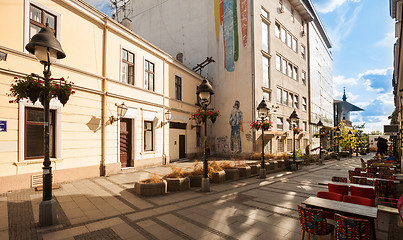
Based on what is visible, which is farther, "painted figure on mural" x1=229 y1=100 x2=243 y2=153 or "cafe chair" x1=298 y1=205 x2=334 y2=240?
"painted figure on mural" x1=229 y1=100 x2=243 y2=153

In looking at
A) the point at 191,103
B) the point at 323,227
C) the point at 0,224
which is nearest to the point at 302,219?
the point at 323,227

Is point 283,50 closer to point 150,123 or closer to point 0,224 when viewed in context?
point 150,123

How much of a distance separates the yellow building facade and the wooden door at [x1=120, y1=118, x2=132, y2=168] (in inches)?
2.6

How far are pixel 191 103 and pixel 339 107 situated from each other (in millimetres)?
51706

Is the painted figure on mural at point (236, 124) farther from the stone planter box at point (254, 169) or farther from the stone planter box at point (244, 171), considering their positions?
the stone planter box at point (244, 171)

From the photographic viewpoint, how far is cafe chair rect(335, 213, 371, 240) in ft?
11.9

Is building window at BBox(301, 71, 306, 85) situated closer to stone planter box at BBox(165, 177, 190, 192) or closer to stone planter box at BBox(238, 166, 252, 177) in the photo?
stone planter box at BBox(238, 166, 252, 177)

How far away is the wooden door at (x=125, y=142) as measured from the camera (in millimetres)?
13359

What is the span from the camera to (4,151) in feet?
26.1

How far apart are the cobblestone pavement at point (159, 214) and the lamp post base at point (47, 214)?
0.15m

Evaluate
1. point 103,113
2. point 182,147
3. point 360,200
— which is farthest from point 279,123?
point 360,200

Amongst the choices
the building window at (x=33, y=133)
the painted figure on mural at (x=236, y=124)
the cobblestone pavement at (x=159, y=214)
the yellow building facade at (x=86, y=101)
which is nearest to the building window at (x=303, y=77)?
the painted figure on mural at (x=236, y=124)

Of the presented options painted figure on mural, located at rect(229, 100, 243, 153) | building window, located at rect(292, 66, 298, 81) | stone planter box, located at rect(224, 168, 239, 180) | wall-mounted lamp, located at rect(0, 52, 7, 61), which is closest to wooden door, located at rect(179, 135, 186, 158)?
painted figure on mural, located at rect(229, 100, 243, 153)

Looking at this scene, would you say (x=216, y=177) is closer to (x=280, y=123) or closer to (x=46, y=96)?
(x=46, y=96)
